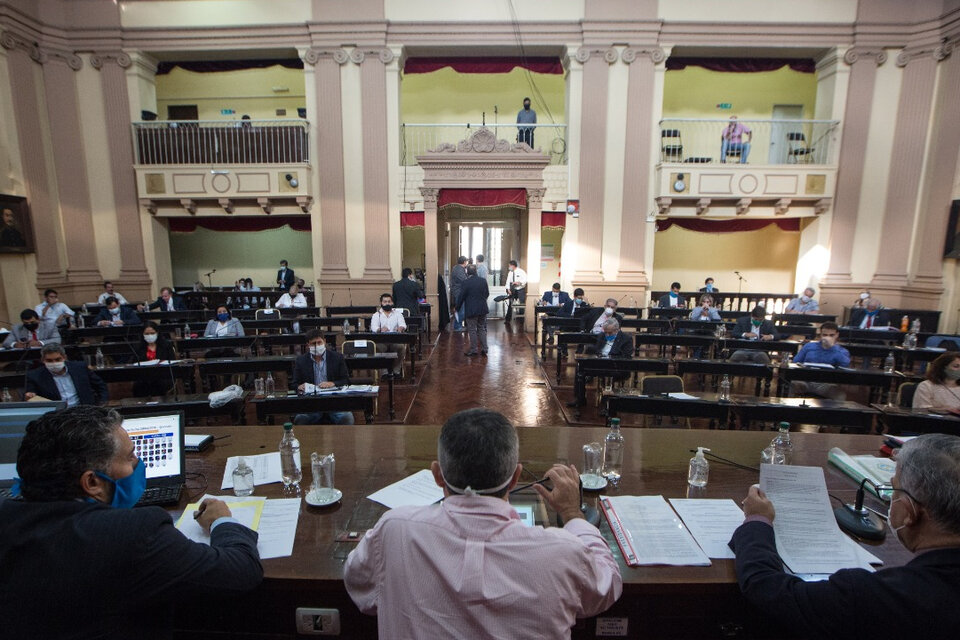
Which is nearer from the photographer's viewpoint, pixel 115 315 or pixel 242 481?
pixel 242 481

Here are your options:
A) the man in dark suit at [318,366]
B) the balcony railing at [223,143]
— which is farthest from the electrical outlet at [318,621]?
the balcony railing at [223,143]

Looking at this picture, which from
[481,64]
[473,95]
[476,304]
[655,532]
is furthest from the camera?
[473,95]

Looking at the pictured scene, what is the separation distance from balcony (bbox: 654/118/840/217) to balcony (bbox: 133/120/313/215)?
27.2ft

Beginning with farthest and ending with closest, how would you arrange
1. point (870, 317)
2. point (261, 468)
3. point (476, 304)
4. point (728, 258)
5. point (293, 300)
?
point (728, 258), point (293, 300), point (870, 317), point (476, 304), point (261, 468)

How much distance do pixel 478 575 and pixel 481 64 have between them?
476 inches

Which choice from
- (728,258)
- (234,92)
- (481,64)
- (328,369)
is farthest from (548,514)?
(234,92)

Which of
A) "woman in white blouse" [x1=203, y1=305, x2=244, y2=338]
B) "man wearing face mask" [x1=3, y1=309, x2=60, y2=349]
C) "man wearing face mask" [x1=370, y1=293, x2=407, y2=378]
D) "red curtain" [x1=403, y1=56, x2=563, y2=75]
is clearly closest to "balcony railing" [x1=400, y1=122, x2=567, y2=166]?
"red curtain" [x1=403, y1=56, x2=563, y2=75]

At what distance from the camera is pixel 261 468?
2.38 metres

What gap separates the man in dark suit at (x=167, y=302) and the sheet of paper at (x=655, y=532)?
33.3 ft

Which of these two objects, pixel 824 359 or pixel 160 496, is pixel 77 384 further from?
pixel 824 359

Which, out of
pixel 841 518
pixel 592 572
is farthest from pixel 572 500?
pixel 841 518

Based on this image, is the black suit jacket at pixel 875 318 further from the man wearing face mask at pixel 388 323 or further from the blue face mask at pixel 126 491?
the blue face mask at pixel 126 491

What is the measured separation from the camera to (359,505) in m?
2.03

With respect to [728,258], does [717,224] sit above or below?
above
